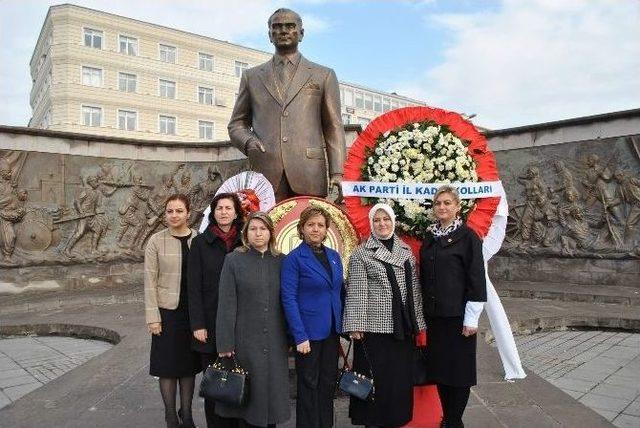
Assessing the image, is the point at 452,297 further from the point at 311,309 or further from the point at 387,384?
the point at 311,309

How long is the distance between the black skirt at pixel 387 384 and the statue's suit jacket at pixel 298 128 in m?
1.44

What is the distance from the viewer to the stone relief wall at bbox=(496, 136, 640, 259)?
9.71 meters

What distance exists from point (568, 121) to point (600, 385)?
23.2ft

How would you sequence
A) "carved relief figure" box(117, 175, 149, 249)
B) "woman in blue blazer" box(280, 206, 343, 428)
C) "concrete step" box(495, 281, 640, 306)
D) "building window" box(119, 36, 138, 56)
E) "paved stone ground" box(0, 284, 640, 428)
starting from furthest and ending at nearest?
"building window" box(119, 36, 138, 56), "carved relief figure" box(117, 175, 149, 249), "concrete step" box(495, 281, 640, 306), "paved stone ground" box(0, 284, 640, 428), "woman in blue blazer" box(280, 206, 343, 428)

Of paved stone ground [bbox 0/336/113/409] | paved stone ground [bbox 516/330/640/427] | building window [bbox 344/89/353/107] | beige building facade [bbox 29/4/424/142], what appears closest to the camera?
paved stone ground [bbox 516/330/640/427]

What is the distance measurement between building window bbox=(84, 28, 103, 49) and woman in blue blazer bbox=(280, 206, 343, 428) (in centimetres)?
3353

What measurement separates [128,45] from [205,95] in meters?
5.96

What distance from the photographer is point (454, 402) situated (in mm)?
3170

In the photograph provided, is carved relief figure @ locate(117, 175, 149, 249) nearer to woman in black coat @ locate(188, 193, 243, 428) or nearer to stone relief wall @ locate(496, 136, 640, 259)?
stone relief wall @ locate(496, 136, 640, 259)

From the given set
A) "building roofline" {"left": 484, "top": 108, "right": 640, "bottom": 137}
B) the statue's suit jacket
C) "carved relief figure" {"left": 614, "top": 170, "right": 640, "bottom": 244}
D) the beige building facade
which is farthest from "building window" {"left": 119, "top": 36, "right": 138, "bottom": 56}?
the statue's suit jacket

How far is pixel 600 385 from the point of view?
4.91m

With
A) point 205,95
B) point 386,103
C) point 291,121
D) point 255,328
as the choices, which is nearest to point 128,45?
point 205,95

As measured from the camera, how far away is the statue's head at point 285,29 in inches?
152

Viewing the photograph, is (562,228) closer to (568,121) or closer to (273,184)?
(568,121)
